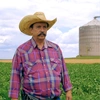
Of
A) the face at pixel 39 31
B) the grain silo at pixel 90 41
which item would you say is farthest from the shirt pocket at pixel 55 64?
the grain silo at pixel 90 41

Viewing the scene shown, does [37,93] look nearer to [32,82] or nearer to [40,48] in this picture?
[32,82]

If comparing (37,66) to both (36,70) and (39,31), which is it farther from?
(39,31)

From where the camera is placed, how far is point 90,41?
7306 centimetres

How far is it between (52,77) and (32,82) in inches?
10.2

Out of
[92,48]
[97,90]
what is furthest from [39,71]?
[92,48]

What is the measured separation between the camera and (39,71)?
427cm

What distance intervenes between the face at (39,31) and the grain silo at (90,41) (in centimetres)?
6835

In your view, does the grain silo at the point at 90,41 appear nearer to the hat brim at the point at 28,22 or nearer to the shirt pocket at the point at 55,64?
the hat brim at the point at 28,22

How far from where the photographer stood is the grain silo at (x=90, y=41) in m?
72.9

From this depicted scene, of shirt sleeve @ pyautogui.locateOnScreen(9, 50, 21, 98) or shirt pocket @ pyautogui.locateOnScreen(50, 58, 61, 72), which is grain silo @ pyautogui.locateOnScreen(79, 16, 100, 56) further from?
shirt sleeve @ pyautogui.locateOnScreen(9, 50, 21, 98)

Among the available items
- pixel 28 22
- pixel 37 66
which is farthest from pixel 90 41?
pixel 37 66

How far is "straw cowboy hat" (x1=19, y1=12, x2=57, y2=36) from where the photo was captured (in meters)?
4.33

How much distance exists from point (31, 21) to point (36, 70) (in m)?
0.63

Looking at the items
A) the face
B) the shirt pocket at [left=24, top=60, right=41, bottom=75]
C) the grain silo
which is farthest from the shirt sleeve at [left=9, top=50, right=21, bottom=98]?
the grain silo
